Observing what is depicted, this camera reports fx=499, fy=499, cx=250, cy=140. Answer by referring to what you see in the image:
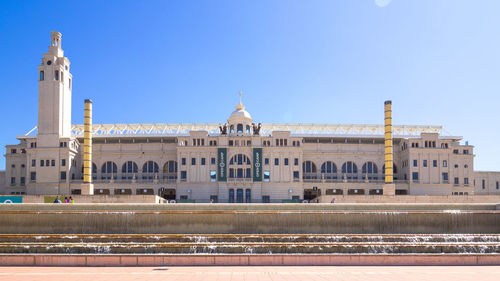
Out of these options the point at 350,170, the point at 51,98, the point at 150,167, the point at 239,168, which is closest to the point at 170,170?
the point at 150,167

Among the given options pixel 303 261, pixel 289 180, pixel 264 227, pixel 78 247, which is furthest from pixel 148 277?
pixel 289 180

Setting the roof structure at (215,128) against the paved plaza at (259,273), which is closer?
the paved plaza at (259,273)

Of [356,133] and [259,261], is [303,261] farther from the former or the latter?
[356,133]

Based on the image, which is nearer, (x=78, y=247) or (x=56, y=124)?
(x=78, y=247)

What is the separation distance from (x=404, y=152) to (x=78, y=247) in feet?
221

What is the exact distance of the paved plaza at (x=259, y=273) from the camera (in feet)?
74.4

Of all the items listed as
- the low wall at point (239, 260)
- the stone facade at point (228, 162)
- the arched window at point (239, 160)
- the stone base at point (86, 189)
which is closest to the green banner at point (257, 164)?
the stone facade at point (228, 162)

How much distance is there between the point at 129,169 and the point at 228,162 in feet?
63.7

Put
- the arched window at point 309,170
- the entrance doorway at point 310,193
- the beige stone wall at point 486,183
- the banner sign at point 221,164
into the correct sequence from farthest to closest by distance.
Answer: the beige stone wall at point 486,183 < the arched window at point 309,170 < the entrance doorway at point 310,193 < the banner sign at point 221,164

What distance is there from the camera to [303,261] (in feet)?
89.4

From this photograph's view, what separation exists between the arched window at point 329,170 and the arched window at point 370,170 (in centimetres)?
515

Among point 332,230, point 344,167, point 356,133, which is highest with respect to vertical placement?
point 356,133

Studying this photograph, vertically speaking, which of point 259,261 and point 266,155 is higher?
point 266,155

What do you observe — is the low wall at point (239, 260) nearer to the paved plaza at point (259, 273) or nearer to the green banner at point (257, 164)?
the paved plaza at point (259, 273)
